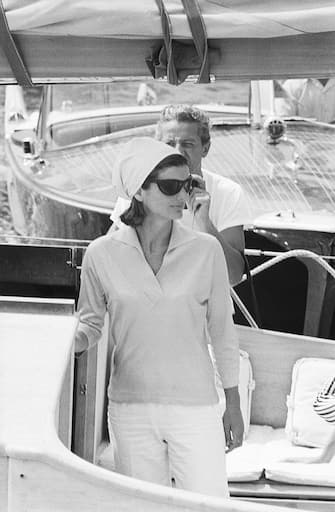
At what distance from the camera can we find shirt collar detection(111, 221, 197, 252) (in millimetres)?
2902

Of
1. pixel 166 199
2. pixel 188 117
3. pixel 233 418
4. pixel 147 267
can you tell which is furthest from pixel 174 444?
pixel 188 117

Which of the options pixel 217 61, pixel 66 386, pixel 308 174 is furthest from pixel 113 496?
pixel 308 174

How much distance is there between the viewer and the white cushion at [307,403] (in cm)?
393

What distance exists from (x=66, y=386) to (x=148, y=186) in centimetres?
56

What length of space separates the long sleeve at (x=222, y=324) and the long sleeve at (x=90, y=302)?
274 millimetres

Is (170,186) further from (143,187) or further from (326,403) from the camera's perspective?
(326,403)

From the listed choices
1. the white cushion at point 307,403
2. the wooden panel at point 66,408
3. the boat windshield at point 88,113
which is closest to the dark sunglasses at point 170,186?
the wooden panel at point 66,408

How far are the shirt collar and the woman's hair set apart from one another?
0.02 m

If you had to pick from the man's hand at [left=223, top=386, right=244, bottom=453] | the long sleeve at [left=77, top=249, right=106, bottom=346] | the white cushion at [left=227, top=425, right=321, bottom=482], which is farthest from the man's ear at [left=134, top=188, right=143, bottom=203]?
the white cushion at [left=227, top=425, right=321, bottom=482]

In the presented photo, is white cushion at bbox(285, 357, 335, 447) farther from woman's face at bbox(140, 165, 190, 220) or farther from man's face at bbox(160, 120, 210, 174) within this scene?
woman's face at bbox(140, 165, 190, 220)

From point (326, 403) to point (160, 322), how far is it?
132 centimetres

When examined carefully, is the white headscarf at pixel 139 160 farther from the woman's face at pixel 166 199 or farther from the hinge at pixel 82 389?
the hinge at pixel 82 389

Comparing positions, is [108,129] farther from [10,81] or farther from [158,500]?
[158,500]

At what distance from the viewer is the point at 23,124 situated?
944 centimetres
